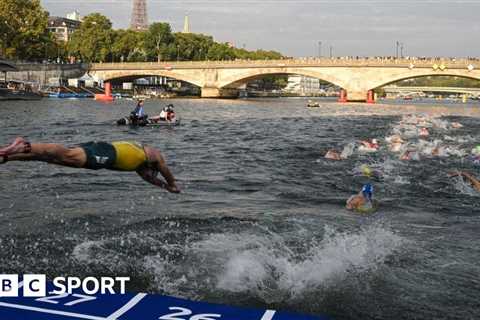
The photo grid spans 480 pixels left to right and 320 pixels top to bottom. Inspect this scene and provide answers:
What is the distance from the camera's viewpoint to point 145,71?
112m

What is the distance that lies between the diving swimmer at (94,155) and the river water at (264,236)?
1.76 m

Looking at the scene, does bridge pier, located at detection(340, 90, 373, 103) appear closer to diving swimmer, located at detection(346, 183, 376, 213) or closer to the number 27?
diving swimmer, located at detection(346, 183, 376, 213)

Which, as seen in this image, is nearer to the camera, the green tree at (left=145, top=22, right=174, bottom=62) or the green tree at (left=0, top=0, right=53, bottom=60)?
the green tree at (left=0, top=0, right=53, bottom=60)

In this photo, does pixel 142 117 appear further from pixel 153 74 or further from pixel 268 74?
pixel 153 74

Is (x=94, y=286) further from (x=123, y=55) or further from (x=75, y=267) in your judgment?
(x=123, y=55)

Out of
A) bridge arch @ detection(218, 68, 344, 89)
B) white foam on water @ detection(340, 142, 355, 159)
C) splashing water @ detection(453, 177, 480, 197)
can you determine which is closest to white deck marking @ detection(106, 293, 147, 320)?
splashing water @ detection(453, 177, 480, 197)

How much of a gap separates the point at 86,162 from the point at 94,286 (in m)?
1.74

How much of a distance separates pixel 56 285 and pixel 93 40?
122 m

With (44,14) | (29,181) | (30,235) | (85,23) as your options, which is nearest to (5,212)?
(30,235)

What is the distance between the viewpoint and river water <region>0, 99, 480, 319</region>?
8.47 meters

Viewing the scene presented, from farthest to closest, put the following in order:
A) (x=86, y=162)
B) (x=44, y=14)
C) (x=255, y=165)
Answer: (x=44, y=14)
(x=255, y=165)
(x=86, y=162)

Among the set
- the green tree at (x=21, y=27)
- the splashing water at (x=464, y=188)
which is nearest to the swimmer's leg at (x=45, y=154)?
the splashing water at (x=464, y=188)

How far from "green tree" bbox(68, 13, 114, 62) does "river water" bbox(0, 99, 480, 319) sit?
108450mm

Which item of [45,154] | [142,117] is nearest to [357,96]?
[142,117]
